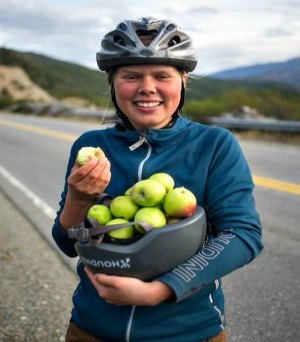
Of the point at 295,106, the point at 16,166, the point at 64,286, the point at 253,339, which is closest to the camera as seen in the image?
the point at 253,339

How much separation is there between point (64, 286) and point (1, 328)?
946 millimetres

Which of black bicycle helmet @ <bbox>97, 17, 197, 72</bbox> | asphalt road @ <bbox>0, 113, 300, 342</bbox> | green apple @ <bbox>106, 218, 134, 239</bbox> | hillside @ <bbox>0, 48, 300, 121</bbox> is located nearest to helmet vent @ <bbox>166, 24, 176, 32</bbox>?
black bicycle helmet @ <bbox>97, 17, 197, 72</bbox>

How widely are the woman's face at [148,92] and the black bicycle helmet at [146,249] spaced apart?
0.54 meters

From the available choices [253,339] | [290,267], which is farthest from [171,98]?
[290,267]

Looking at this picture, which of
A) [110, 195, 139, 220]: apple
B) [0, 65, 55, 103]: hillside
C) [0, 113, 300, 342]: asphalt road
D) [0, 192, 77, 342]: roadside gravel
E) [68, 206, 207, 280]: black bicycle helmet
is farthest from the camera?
[0, 65, 55, 103]: hillside

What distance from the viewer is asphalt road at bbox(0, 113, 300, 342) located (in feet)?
13.5

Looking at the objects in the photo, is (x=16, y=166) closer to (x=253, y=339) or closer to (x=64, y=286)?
(x=64, y=286)

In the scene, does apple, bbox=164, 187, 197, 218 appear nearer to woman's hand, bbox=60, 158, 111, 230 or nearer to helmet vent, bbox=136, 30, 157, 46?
woman's hand, bbox=60, 158, 111, 230

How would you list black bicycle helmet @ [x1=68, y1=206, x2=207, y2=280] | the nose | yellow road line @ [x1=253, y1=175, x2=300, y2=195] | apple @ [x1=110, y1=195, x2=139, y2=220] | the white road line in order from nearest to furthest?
black bicycle helmet @ [x1=68, y1=206, x2=207, y2=280] < apple @ [x1=110, y1=195, x2=139, y2=220] < the nose < the white road line < yellow road line @ [x1=253, y1=175, x2=300, y2=195]

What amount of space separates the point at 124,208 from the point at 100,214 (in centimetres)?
9

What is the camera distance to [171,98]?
7.43 ft

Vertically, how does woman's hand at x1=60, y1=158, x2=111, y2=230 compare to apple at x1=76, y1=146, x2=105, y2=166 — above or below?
below

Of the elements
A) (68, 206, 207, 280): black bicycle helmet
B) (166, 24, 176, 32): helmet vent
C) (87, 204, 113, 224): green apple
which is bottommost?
(68, 206, 207, 280): black bicycle helmet

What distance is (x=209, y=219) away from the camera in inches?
84.7
